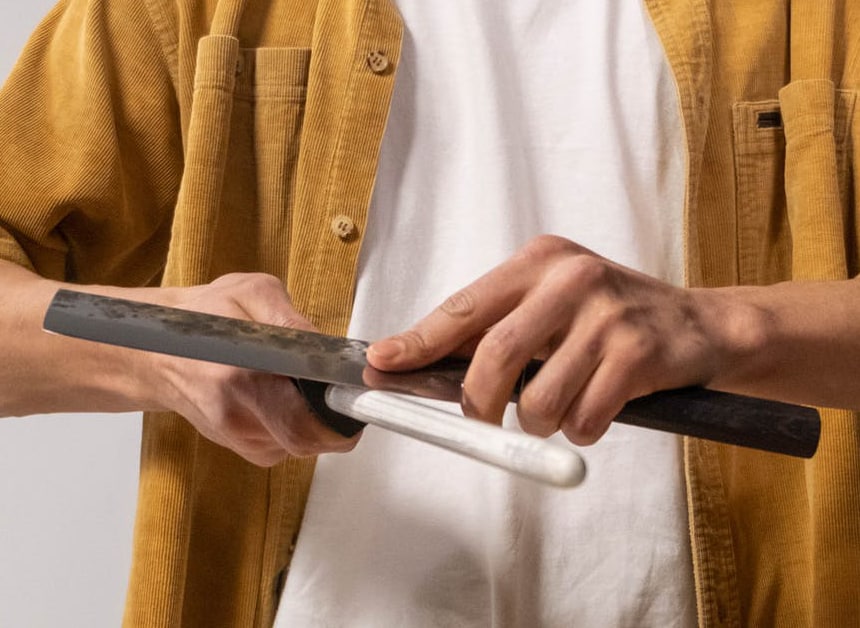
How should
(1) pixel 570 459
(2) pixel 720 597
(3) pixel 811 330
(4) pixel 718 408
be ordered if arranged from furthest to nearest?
(2) pixel 720 597 → (3) pixel 811 330 → (4) pixel 718 408 → (1) pixel 570 459

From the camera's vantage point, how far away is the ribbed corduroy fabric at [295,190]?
871mm

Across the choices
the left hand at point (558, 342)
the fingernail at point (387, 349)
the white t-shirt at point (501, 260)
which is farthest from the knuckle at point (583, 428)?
the white t-shirt at point (501, 260)

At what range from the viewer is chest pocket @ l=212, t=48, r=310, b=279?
0.93m

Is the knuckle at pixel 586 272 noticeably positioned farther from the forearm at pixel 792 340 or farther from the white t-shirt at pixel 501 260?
the white t-shirt at pixel 501 260

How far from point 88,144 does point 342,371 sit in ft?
1.42

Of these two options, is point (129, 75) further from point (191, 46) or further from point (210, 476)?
point (210, 476)

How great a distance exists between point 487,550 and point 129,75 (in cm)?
48

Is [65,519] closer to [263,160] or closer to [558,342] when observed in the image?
[263,160]

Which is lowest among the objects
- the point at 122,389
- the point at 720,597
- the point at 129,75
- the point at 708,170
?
the point at 720,597

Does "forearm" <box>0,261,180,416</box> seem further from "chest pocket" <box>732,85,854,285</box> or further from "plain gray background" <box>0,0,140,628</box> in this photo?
"plain gray background" <box>0,0,140,628</box>

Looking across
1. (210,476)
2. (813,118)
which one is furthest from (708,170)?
(210,476)

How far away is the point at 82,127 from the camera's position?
925 mm

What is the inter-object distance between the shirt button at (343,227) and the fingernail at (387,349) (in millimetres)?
309

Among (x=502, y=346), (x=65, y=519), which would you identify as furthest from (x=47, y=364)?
(x=65, y=519)
